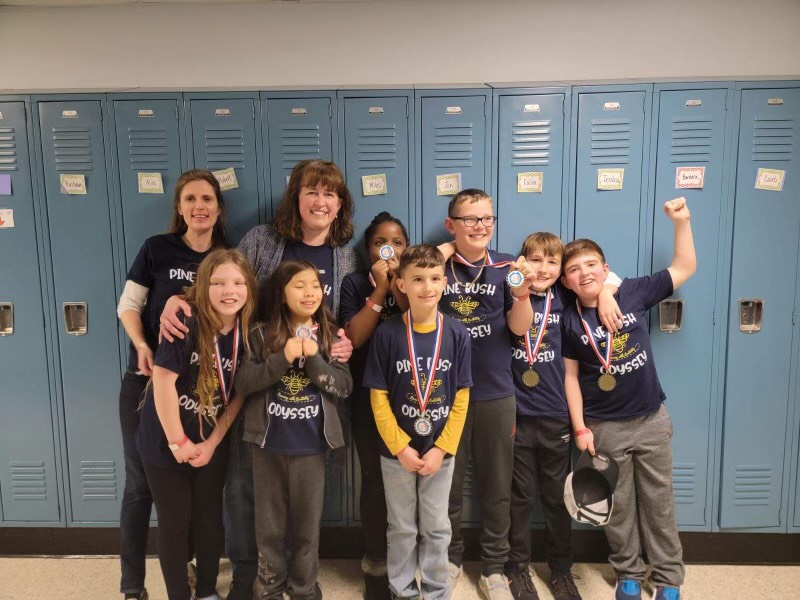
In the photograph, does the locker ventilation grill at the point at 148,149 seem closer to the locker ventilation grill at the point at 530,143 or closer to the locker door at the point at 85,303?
the locker door at the point at 85,303

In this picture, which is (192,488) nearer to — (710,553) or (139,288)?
(139,288)

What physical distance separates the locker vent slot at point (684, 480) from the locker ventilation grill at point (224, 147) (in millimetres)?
2839

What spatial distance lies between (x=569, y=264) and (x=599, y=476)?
1.00 metres

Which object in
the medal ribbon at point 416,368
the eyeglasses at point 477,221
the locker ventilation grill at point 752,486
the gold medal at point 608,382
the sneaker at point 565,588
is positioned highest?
the eyeglasses at point 477,221

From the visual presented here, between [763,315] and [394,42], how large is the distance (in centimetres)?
260

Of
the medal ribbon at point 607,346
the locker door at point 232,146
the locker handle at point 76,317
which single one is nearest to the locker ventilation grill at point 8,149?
the locker handle at point 76,317

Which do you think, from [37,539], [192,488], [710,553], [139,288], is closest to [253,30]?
[139,288]

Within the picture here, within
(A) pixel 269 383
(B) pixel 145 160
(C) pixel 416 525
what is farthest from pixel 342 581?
(B) pixel 145 160

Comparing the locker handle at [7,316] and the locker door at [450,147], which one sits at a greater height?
the locker door at [450,147]

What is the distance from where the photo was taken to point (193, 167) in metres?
2.64

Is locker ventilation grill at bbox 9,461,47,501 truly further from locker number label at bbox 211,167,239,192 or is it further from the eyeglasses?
the eyeglasses

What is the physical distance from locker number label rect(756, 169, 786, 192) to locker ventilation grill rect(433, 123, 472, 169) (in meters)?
1.50

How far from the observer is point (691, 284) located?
263cm

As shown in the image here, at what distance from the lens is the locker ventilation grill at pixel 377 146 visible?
260cm
